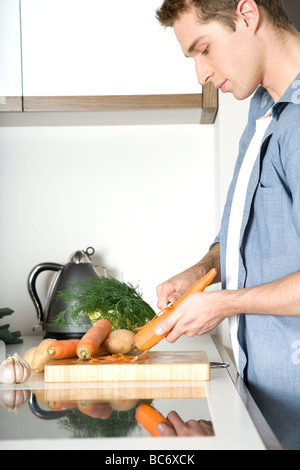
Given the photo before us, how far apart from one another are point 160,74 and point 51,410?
1251 millimetres

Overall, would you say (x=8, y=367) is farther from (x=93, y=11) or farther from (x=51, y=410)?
(x=93, y=11)

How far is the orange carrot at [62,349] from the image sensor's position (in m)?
1.13

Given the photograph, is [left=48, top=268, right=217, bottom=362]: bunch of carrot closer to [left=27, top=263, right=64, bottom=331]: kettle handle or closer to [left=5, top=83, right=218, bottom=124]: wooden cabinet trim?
[left=27, top=263, right=64, bottom=331]: kettle handle

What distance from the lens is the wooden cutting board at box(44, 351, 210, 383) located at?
3.46ft

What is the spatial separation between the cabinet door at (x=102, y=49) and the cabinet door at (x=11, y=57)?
0.02 metres

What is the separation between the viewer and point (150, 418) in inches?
31.1

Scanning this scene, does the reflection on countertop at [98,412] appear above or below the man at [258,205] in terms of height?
below

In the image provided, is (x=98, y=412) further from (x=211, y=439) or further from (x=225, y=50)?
(x=225, y=50)

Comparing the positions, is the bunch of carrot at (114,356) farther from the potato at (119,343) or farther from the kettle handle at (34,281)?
the kettle handle at (34,281)

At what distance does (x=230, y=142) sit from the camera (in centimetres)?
179

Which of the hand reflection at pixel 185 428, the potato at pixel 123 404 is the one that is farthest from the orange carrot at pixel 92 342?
the hand reflection at pixel 185 428

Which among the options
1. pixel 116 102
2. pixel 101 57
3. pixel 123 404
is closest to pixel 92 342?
pixel 123 404

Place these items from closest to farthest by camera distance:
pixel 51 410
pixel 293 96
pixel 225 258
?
pixel 51 410
pixel 293 96
pixel 225 258
